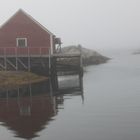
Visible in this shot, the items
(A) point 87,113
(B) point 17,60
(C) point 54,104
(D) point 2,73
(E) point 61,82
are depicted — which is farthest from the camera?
(B) point 17,60

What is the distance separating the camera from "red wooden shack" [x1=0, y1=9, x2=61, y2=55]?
48.8m

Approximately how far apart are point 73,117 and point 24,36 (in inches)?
1085

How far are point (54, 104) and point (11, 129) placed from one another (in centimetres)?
817

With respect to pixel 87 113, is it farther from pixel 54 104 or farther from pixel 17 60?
pixel 17 60

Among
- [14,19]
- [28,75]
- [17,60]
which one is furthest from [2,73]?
[14,19]

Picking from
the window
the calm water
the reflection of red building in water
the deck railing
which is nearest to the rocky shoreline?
the deck railing

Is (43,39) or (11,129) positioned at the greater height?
(43,39)

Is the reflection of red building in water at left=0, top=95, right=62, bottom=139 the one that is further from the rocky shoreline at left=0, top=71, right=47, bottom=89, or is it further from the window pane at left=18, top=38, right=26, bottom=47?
the window pane at left=18, top=38, right=26, bottom=47

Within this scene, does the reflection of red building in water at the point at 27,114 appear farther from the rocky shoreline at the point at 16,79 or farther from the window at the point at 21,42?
the window at the point at 21,42

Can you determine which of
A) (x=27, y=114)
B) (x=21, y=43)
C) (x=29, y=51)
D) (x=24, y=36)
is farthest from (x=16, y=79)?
(x=27, y=114)

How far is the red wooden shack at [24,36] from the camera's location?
160ft

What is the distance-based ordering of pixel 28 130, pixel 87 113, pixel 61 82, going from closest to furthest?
pixel 28 130
pixel 87 113
pixel 61 82

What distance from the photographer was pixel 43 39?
48844 millimetres

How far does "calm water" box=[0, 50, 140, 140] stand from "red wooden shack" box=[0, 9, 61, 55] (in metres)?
16.0
